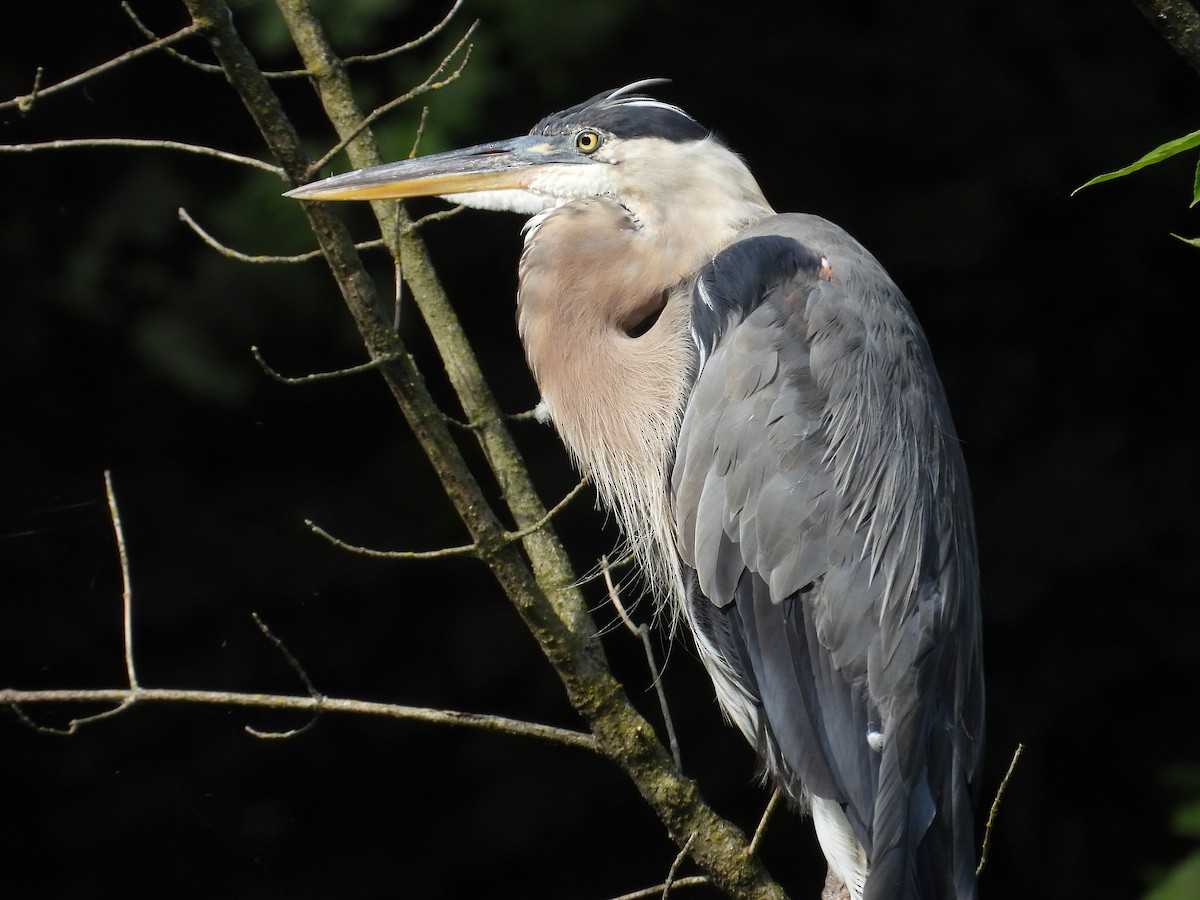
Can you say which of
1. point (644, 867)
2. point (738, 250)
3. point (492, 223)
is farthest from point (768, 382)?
point (644, 867)

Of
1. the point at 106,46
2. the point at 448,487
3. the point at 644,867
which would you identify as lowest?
the point at 644,867

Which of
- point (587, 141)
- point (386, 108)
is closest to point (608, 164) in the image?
point (587, 141)

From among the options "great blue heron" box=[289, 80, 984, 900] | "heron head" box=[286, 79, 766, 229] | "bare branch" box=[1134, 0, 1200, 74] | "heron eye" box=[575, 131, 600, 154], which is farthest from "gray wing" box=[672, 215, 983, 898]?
"bare branch" box=[1134, 0, 1200, 74]

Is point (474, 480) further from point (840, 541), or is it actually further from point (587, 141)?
point (587, 141)

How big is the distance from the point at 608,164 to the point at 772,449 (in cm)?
70

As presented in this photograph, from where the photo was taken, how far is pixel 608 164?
8.23 ft

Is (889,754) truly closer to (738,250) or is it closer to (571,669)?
(571,669)

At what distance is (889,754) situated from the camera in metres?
2.05

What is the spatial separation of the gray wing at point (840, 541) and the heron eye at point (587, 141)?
39cm

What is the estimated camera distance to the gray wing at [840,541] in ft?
6.84

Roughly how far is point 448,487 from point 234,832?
2.32m

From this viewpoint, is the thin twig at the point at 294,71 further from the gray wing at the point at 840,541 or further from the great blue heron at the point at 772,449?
the gray wing at the point at 840,541

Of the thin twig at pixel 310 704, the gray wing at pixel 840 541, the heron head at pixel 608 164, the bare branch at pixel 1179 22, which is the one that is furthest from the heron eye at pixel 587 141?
the bare branch at pixel 1179 22

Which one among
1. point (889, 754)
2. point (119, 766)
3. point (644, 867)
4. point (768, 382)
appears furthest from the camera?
point (644, 867)
